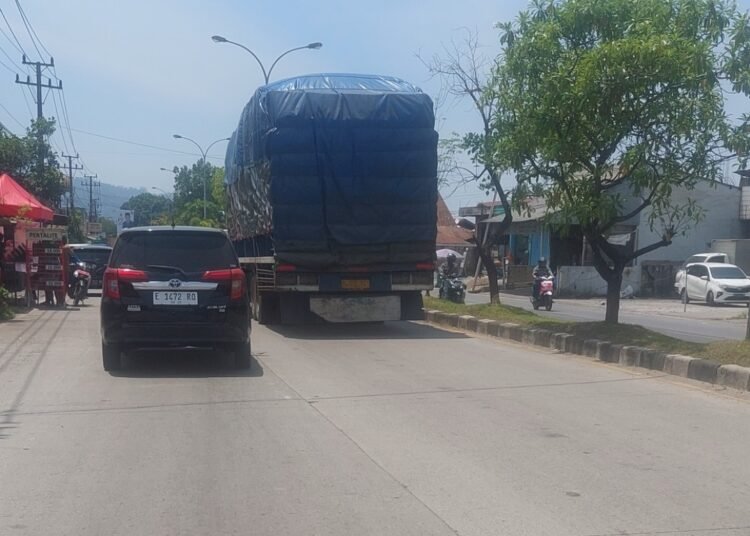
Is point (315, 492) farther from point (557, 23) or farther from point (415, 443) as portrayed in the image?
point (557, 23)

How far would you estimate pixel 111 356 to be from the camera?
1159cm

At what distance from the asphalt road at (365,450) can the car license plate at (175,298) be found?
3.18ft

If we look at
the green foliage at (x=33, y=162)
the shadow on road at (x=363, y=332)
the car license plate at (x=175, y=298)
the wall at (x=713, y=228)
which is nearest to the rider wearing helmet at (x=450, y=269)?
the shadow on road at (x=363, y=332)

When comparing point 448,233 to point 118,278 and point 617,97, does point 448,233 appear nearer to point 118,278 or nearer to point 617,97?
point 617,97

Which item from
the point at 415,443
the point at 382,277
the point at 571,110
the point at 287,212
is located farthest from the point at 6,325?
the point at 415,443

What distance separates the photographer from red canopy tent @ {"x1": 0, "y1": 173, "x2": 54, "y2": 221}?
70.7 feet

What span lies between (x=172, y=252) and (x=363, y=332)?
7.01 meters

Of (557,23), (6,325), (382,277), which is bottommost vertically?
(6,325)

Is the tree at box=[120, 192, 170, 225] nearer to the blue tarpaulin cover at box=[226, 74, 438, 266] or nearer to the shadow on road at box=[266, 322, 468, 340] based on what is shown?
the shadow on road at box=[266, 322, 468, 340]

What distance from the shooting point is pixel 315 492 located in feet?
20.4

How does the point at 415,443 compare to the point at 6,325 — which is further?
the point at 6,325

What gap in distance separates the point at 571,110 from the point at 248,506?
31.6 feet

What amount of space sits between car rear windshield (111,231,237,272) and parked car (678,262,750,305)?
71.8 ft

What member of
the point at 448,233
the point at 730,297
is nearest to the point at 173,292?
the point at 730,297
